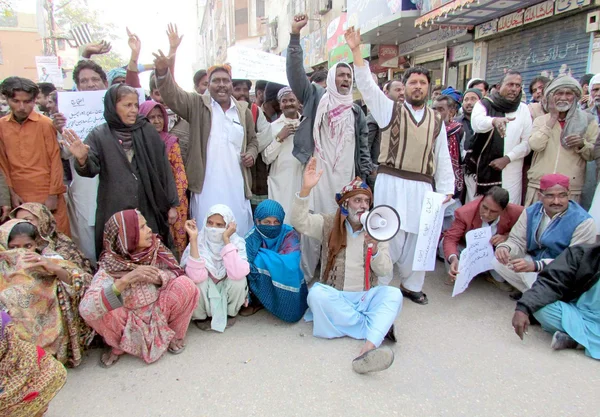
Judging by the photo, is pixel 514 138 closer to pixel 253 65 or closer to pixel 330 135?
A: pixel 330 135

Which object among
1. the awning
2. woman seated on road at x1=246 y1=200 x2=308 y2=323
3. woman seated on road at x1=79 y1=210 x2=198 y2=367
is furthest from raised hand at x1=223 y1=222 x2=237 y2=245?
the awning

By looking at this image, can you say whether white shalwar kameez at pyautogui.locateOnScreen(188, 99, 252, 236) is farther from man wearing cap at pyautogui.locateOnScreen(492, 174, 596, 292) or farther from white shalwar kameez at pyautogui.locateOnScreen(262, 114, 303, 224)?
man wearing cap at pyautogui.locateOnScreen(492, 174, 596, 292)

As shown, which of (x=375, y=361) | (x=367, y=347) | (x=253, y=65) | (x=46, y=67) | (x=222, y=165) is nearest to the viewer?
(x=375, y=361)

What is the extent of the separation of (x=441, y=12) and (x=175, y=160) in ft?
23.6

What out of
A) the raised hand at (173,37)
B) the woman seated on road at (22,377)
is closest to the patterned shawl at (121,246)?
the woman seated on road at (22,377)

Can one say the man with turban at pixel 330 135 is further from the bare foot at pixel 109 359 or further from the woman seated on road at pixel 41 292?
the woman seated on road at pixel 41 292

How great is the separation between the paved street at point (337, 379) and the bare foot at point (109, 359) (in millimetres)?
42

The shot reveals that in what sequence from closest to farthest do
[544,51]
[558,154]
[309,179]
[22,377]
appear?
[22,377]
[309,179]
[558,154]
[544,51]

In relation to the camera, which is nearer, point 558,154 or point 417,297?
point 417,297

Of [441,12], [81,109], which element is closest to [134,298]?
[81,109]

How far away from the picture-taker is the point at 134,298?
2768 millimetres

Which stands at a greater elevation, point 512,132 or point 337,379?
point 512,132

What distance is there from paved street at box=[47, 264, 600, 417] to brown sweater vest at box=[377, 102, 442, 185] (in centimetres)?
124

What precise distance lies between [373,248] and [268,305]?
941 mm
